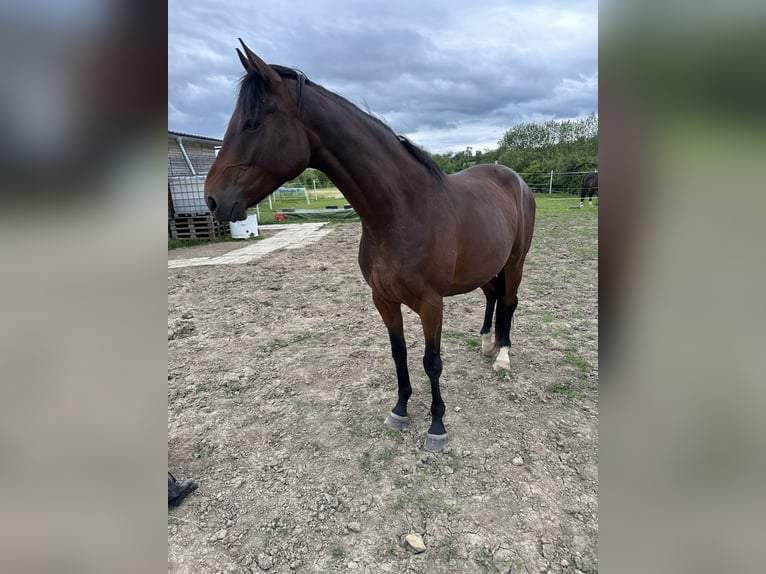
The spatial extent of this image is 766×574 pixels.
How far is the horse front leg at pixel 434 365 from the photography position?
221cm

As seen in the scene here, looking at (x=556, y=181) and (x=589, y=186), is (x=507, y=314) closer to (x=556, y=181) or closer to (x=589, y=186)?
(x=589, y=186)

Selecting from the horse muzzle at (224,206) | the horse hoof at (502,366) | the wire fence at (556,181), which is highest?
the wire fence at (556,181)

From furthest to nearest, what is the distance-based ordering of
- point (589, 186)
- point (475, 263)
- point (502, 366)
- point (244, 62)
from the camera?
point (589, 186)
point (502, 366)
point (475, 263)
point (244, 62)

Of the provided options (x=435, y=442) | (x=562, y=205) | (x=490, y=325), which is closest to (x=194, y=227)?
(x=490, y=325)

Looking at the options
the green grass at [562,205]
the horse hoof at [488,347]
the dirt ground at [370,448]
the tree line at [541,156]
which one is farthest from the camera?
the tree line at [541,156]

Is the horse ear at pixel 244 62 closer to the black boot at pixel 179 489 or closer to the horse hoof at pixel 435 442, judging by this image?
the black boot at pixel 179 489

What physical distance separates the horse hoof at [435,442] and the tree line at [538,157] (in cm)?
1267

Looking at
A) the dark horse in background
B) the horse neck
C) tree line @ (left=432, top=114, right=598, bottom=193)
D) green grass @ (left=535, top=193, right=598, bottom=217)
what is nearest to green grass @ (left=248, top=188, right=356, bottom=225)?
tree line @ (left=432, top=114, right=598, bottom=193)

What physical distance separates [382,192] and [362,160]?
186mm

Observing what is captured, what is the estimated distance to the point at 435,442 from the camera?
2260 millimetres

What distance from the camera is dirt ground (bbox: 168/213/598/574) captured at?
1661 mm

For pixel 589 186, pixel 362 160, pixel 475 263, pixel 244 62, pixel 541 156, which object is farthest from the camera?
pixel 541 156

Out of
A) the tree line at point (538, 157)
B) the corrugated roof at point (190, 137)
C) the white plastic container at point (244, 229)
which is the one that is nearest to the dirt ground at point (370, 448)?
the white plastic container at point (244, 229)
